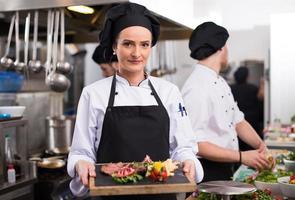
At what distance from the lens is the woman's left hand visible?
130cm

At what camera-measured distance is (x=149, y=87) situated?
154 centimetres

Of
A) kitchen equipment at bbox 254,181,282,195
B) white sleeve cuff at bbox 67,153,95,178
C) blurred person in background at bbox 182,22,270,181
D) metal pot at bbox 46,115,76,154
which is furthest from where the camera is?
metal pot at bbox 46,115,76,154

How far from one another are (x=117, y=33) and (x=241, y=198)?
29.1 inches

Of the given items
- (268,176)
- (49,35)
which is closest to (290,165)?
(268,176)

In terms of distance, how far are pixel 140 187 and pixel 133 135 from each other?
0.34 m

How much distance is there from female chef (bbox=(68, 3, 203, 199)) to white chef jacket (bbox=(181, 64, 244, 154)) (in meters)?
0.54

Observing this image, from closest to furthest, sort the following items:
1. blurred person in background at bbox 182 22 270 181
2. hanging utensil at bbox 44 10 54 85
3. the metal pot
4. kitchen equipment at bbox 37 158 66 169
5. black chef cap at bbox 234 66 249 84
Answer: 1. blurred person in background at bbox 182 22 270 181
2. hanging utensil at bbox 44 10 54 85
3. kitchen equipment at bbox 37 158 66 169
4. the metal pot
5. black chef cap at bbox 234 66 249 84

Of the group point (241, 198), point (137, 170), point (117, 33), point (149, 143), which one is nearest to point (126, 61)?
point (117, 33)

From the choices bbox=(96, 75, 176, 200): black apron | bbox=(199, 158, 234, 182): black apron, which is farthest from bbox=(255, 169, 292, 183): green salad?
bbox=(96, 75, 176, 200): black apron

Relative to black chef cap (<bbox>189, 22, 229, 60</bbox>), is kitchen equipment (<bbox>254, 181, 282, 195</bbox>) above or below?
below

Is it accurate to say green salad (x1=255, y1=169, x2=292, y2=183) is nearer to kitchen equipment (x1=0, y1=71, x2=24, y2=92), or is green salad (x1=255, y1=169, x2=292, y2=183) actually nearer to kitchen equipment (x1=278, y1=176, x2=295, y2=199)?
kitchen equipment (x1=278, y1=176, x2=295, y2=199)

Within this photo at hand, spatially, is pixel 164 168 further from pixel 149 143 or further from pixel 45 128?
pixel 45 128

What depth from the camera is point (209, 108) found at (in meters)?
2.11

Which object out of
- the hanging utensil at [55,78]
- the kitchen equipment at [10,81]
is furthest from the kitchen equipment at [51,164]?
the kitchen equipment at [10,81]
